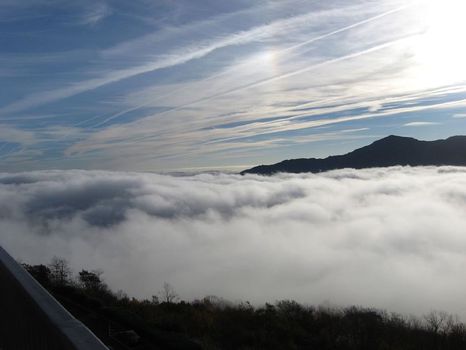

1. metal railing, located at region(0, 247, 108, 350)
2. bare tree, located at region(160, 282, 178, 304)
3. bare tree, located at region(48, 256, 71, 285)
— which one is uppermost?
metal railing, located at region(0, 247, 108, 350)

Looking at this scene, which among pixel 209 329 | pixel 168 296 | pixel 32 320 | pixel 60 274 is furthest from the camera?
pixel 60 274

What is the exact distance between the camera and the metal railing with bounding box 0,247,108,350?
2473 millimetres

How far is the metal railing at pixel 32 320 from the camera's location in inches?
97.4

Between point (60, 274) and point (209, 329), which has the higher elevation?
point (209, 329)

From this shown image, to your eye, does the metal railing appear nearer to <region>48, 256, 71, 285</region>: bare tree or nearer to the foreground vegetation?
the foreground vegetation

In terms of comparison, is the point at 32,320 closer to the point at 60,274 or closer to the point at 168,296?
the point at 168,296

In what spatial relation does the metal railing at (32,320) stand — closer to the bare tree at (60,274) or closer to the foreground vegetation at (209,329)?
the foreground vegetation at (209,329)

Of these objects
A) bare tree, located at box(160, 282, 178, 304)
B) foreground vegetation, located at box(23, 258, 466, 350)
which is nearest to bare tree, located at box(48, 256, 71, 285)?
foreground vegetation, located at box(23, 258, 466, 350)

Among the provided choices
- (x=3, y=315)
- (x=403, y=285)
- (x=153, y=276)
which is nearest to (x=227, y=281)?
(x=153, y=276)

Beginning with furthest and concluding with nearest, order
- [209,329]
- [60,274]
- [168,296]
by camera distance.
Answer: [60,274] < [168,296] < [209,329]

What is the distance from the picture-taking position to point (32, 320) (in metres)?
3.24

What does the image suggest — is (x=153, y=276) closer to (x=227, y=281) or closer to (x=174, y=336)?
(x=227, y=281)

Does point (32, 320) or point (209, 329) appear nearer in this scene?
point (32, 320)

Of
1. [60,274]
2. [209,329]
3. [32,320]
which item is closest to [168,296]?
[60,274]
